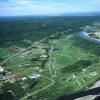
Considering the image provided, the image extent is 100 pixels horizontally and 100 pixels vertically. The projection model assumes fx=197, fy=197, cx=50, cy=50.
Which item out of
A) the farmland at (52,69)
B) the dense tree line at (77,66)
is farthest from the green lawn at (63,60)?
the dense tree line at (77,66)

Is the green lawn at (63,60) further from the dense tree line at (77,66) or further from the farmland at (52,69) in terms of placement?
the dense tree line at (77,66)

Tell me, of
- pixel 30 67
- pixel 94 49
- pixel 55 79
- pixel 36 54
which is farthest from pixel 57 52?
pixel 55 79

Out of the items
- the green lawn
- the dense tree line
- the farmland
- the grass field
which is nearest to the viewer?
the farmland

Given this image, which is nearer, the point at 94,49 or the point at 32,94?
the point at 32,94

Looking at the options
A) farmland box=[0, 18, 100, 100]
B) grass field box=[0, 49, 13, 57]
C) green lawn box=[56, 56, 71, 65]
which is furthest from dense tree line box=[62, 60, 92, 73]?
grass field box=[0, 49, 13, 57]

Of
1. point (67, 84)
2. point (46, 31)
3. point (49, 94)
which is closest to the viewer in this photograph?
point (49, 94)

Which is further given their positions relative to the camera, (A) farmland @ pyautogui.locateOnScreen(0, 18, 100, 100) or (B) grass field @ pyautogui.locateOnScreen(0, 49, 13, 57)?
(B) grass field @ pyautogui.locateOnScreen(0, 49, 13, 57)

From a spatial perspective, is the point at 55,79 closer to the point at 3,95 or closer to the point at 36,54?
the point at 3,95

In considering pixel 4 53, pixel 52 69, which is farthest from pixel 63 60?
pixel 4 53

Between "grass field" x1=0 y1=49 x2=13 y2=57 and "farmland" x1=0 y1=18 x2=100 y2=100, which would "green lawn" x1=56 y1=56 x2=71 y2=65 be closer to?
"farmland" x1=0 y1=18 x2=100 y2=100
